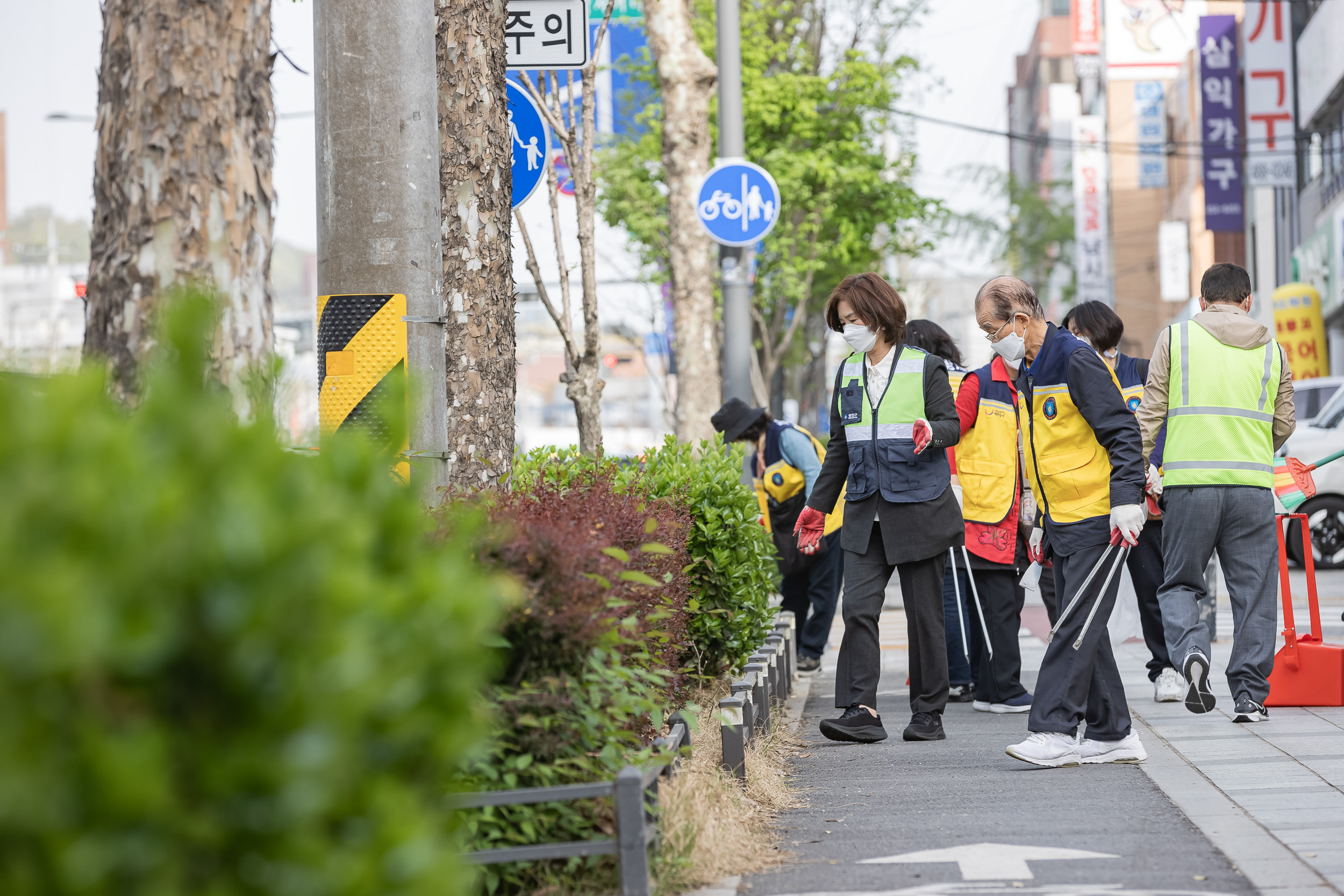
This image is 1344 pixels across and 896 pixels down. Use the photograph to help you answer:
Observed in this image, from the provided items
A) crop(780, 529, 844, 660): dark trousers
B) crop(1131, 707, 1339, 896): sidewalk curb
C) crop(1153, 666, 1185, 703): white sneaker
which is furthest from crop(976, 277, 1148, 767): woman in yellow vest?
crop(780, 529, 844, 660): dark trousers

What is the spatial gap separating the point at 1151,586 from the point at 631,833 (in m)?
4.91

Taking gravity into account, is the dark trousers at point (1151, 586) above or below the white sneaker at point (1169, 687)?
above

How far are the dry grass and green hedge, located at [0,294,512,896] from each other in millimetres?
2356

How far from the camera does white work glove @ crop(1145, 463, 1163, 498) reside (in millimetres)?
7191

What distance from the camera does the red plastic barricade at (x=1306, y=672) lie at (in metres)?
7.14

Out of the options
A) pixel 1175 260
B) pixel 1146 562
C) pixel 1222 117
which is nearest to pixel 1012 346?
pixel 1146 562

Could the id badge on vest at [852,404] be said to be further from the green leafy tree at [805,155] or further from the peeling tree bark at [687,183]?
the green leafy tree at [805,155]

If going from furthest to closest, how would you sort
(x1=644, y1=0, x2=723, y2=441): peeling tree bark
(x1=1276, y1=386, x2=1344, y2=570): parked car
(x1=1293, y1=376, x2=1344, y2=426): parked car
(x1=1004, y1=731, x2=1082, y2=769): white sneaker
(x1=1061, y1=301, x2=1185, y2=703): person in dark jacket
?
(x1=1293, y1=376, x2=1344, y2=426): parked car < (x1=1276, y1=386, x2=1344, y2=570): parked car < (x1=644, y1=0, x2=723, y2=441): peeling tree bark < (x1=1061, y1=301, x2=1185, y2=703): person in dark jacket < (x1=1004, y1=731, x2=1082, y2=769): white sneaker

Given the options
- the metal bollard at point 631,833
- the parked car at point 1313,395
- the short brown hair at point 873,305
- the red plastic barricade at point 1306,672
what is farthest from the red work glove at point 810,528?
the parked car at point 1313,395

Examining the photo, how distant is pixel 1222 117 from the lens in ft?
121

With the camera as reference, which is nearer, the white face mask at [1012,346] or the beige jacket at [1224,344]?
the white face mask at [1012,346]

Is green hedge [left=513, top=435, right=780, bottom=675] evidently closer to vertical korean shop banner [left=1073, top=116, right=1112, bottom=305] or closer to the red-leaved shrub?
the red-leaved shrub

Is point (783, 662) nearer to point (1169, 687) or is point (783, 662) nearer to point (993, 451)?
point (993, 451)

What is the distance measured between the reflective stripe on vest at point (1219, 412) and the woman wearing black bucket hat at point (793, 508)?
2.48m
